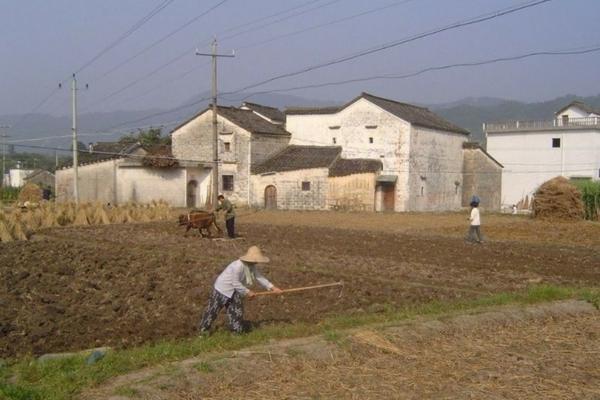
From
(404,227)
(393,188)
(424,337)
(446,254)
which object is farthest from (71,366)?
(393,188)

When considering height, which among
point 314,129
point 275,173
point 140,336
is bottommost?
point 140,336

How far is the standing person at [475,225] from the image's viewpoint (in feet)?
62.2

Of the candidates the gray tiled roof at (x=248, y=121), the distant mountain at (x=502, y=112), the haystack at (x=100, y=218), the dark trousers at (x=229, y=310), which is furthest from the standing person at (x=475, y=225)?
the distant mountain at (x=502, y=112)

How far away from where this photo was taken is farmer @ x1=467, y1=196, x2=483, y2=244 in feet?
62.0

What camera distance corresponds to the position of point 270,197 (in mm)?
42250

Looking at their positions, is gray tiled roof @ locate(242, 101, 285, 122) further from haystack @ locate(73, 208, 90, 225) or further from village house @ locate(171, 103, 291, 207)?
haystack @ locate(73, 208, 90, 225)

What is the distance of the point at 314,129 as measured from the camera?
4534cm

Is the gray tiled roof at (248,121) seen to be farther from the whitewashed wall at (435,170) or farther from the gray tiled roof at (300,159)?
the whitewashed wall at (435,170)

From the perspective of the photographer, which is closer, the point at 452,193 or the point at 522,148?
the point at 452,193

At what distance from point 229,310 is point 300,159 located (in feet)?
112

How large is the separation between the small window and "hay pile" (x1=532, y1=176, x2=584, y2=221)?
19814mm

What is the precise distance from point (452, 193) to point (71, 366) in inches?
1668

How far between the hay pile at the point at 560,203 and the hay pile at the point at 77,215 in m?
16.0

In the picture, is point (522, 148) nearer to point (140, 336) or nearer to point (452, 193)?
point (452, 193)
